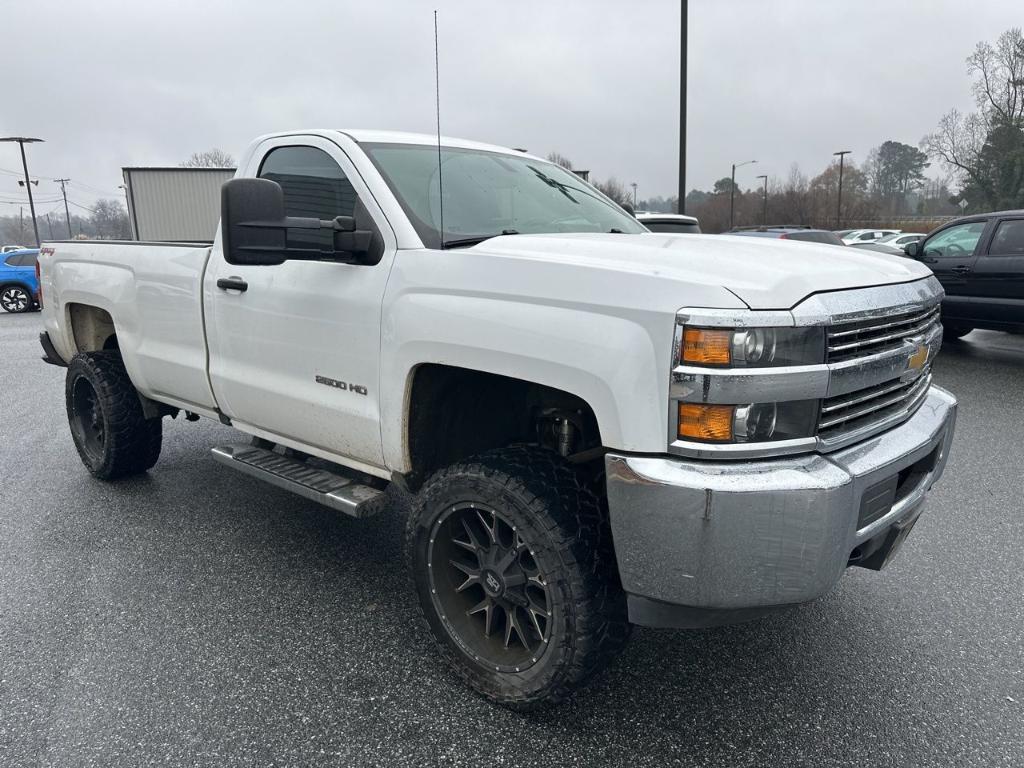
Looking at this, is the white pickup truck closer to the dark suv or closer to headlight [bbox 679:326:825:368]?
headlight [bbox 679:326:825:368]

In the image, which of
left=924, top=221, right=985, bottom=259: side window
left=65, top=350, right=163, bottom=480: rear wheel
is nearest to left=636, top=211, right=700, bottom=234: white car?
left=924, top=221, right=985, bottom=259: side window

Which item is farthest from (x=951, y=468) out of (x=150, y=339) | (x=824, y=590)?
(x=150, y=339)

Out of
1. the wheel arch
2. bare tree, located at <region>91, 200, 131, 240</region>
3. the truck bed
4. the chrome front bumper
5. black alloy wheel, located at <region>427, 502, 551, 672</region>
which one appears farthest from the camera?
bare tree, located at <region>91, 200, 131, 240</region>

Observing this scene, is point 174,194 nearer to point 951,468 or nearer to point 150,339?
point 150,339

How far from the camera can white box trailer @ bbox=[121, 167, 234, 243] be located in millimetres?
15234

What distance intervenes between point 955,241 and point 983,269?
68 centimetres

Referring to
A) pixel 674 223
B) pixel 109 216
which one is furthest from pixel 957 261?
pixel 109 216

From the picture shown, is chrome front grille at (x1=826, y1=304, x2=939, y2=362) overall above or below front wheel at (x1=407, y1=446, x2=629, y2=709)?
above

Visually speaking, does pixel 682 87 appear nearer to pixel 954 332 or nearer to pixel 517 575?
pixel 954 332

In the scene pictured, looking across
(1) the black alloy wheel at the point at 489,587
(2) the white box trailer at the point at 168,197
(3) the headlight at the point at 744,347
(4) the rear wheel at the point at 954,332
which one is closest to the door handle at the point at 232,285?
(1) the black alloy wheel at the point at 489,587

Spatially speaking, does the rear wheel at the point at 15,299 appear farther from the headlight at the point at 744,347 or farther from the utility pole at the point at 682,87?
the headlight at the point at 744,347

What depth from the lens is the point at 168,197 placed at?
A: 15.4m

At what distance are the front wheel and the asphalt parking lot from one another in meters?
0.19

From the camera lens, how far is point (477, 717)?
2.47 metres
